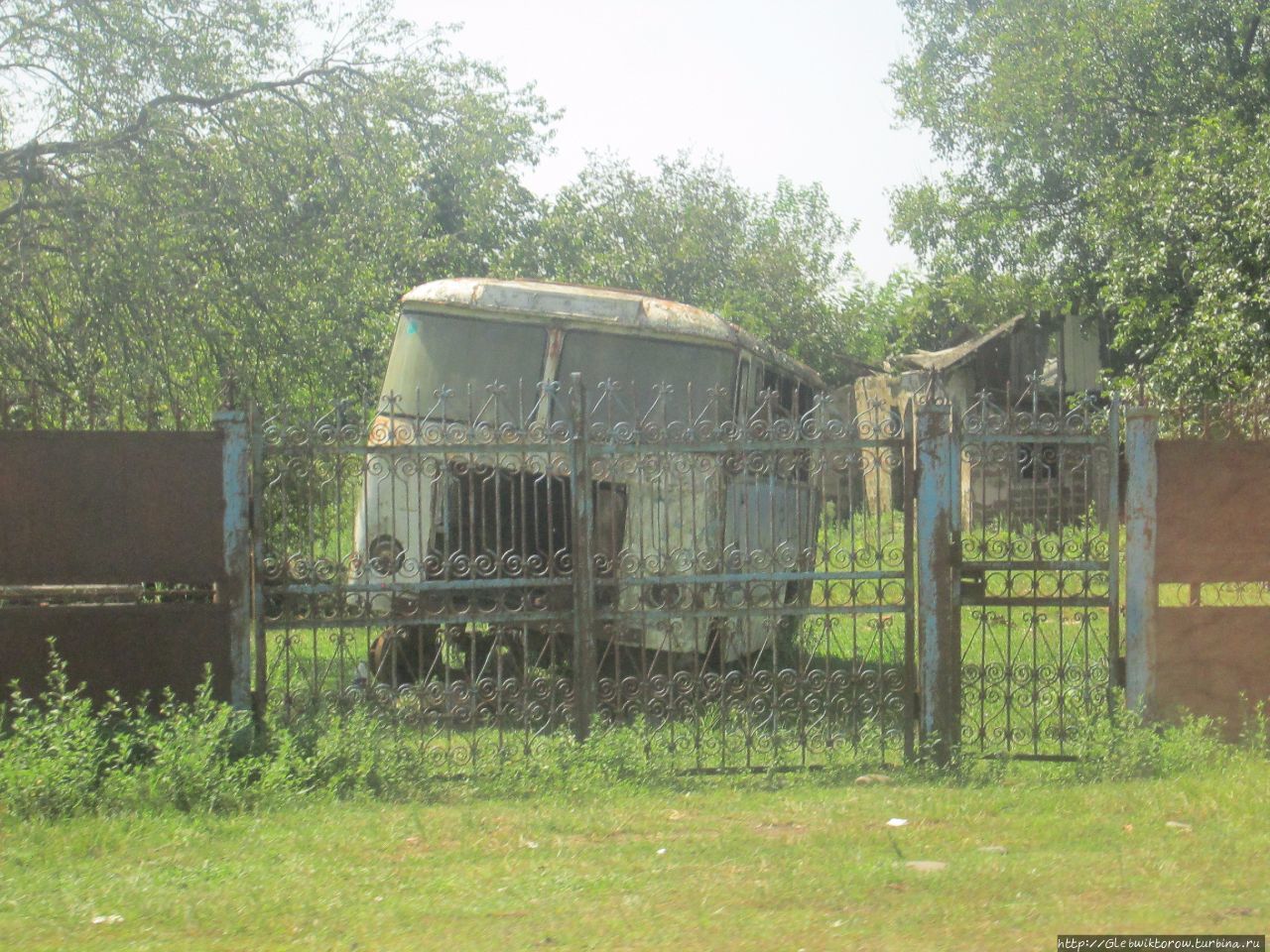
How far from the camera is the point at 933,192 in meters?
26.2

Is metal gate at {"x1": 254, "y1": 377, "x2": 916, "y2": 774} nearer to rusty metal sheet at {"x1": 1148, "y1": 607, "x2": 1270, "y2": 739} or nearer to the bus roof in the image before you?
rusty metal sheet at {"x1": 1148, "y1": 607, "x2": 1270, "y2": 739}

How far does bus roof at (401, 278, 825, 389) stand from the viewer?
8562 millimetres

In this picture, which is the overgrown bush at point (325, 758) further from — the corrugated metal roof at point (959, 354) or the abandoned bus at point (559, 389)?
the corrugated metal roof at point (959, 354)

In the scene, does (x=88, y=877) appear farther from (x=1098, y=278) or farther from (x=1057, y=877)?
(x=1098, y=278)

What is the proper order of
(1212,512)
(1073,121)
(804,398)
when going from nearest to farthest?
(1212,512), (804,398), (1073,121)

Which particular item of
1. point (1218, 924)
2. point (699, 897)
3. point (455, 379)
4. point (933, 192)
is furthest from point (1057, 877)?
point (933, 192)

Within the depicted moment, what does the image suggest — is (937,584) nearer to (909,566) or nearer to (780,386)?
(909,566)


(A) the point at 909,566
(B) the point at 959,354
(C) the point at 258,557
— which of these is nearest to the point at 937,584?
(A) the point at 909,566

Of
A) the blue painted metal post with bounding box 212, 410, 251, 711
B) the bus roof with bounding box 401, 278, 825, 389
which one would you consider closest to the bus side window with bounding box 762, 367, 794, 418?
the bus roof with bounding box 401, 278, 825, 389

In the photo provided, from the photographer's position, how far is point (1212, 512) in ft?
22.1

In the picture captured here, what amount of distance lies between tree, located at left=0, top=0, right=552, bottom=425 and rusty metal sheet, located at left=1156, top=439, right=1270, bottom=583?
7.46 m

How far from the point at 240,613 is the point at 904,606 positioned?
10.8 feet

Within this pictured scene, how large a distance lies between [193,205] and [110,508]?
6289mm

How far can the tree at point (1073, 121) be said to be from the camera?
21000 millimetres
